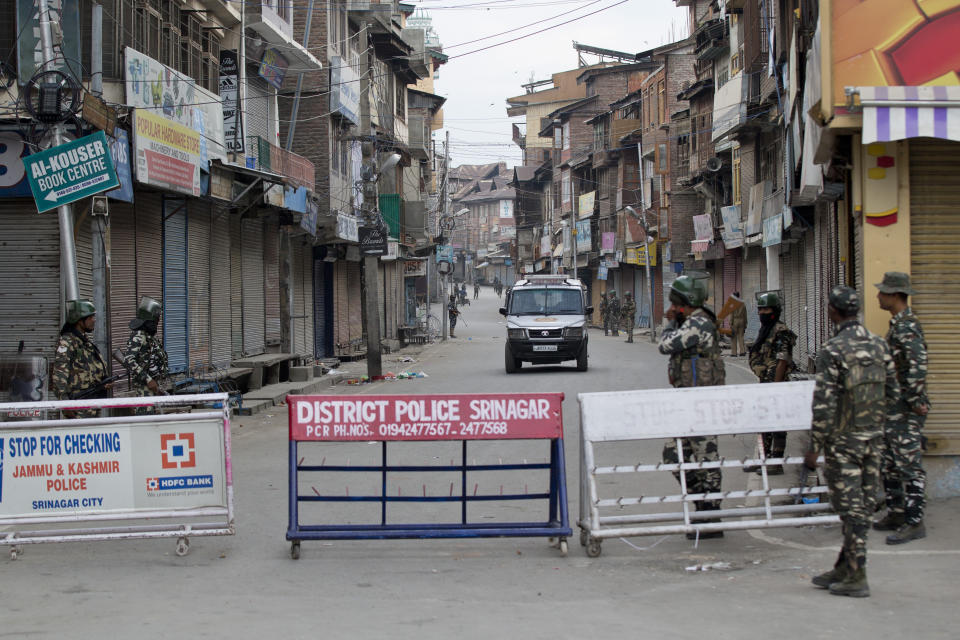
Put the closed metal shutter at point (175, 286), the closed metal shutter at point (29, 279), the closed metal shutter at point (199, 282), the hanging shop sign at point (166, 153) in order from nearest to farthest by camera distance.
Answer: the closed metal shutter at point (29, 279), the hanging shop sign at point (166, 153), the closed metal shutter at point (175, 286), the closed metal shutter at point (199, 282)

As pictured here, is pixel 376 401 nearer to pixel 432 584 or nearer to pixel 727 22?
pixel 432 584

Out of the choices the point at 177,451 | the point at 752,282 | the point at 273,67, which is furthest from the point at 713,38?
the point at 177,451

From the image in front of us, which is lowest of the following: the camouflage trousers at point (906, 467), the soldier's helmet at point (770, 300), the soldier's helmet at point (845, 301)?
the camouflage trousers at point (906, 467)

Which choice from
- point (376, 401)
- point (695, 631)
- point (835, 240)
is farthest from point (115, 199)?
point (695, 631)

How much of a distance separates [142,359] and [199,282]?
350 inches

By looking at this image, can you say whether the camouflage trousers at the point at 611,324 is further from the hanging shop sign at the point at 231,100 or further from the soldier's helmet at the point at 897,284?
the soldier's helmet at the point at 897,284

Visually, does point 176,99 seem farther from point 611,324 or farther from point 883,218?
point 611,324

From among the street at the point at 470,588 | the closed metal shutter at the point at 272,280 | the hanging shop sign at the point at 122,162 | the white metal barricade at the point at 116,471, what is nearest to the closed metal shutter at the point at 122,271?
the hanging shop sign at the point at 122,162

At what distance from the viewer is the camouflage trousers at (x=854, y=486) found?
5.96m

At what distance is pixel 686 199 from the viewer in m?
46.6

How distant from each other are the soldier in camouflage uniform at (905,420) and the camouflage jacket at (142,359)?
773 centimetres

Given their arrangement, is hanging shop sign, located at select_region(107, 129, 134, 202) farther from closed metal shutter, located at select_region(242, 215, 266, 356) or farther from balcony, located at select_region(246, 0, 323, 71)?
balcony, located at select_region(246, 0, 323, 71)

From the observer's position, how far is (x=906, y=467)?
24.3ft

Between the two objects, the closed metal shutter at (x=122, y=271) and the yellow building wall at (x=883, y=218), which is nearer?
the yellow building wall at (x=883, y=218)
